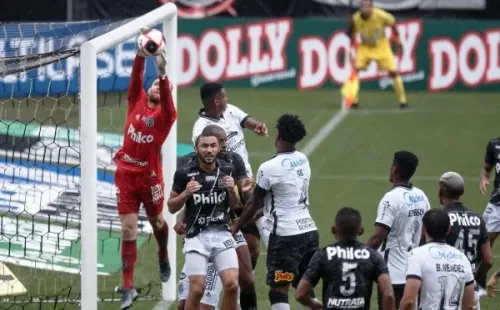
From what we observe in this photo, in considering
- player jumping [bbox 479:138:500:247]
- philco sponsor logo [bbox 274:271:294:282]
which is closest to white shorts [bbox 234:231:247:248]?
philco sponsor logo [bbox 274:271:294:282]

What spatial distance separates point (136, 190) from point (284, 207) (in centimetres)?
201

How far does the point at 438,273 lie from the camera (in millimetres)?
8523

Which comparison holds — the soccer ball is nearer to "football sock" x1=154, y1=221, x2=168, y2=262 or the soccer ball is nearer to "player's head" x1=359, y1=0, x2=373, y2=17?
"football sock" x1=154, y1=221, x2=168, y2=262

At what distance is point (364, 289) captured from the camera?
8250 mm

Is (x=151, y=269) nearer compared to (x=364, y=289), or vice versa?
(x=364, y=289)

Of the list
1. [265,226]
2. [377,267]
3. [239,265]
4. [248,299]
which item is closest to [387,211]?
[265,226]

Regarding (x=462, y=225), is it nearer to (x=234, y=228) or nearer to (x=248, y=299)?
(x=234, y=228)

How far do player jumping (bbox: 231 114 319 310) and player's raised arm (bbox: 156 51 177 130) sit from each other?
4.01 feet

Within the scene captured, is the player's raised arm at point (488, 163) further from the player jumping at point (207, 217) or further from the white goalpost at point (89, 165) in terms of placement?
the white goalpost at point (89, 165)

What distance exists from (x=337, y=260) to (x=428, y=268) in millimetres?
738

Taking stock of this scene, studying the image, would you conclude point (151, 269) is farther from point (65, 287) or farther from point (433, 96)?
point (433, 96)

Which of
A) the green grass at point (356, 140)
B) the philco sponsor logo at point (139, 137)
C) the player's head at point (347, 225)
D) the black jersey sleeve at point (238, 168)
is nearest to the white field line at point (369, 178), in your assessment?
the green grass at point (356, 140)

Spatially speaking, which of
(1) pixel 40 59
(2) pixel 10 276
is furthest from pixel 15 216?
(1) pixel 40 59

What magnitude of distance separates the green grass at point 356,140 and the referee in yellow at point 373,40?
87 cm
